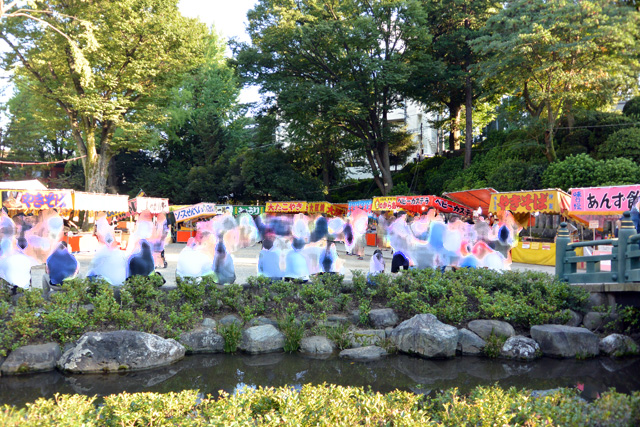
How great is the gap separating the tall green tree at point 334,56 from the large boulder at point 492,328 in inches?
685

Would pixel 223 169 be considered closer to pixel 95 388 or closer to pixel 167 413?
pixel 95 388

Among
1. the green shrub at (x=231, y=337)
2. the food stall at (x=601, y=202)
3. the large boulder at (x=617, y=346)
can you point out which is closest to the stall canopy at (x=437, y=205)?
the food stall at (x=601, y=202)

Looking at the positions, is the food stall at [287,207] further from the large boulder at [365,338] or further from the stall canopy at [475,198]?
the large boulder at [365,338]

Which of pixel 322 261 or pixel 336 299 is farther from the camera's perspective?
pixel 322 261

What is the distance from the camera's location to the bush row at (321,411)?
4117mm

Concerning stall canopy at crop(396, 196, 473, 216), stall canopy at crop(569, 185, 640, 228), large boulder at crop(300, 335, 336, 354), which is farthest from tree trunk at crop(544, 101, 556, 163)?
large boulder at crop(300, 335, 336, 354)

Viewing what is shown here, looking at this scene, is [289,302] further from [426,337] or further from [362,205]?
[362,205]

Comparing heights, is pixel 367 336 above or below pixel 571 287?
below

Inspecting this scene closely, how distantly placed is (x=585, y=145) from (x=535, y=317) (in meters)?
17.4

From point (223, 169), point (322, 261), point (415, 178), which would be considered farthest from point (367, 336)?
point (223, 169)

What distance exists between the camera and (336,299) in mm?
9383

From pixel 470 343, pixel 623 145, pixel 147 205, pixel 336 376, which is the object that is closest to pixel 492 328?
pixel 470 343

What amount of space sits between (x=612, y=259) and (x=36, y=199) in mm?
17149

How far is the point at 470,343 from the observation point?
821 centimetres
